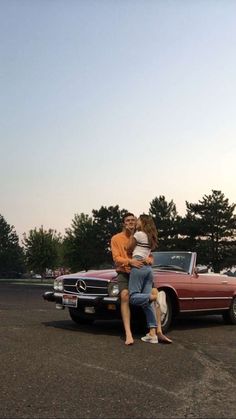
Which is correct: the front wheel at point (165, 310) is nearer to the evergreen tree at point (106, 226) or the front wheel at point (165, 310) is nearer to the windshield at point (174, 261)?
the windshield at point (174, 261)

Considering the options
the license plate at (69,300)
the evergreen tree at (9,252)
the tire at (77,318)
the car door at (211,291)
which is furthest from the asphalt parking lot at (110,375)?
the evergreen tree at (9,252)

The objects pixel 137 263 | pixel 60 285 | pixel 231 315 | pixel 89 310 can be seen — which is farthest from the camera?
pixel 231 315

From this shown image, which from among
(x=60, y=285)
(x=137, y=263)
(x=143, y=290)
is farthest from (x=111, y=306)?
(x=60, y=285)

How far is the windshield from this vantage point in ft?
30.1

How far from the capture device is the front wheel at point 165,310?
818 centimetres

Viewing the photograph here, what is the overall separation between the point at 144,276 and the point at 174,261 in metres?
2.28

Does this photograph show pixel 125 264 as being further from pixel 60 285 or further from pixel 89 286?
pixel 60 285

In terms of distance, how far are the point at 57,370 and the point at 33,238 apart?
5676 centimetres

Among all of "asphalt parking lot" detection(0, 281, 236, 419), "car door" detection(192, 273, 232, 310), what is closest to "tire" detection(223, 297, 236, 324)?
"car door" detection(192, 273, 232, 310)

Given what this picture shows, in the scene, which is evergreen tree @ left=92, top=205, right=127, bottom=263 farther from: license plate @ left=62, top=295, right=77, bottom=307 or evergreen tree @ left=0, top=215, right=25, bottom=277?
license plate @ left=62, top=295, right=77, bottom=307

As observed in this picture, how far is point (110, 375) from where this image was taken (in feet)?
16.8

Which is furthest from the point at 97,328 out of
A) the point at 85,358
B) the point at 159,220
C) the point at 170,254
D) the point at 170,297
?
the point at 159,220

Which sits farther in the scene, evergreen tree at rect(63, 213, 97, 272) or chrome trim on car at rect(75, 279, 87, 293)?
evergreen tree at rect(63, 213, 97, 272)

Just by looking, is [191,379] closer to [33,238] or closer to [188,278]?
[188,278]
